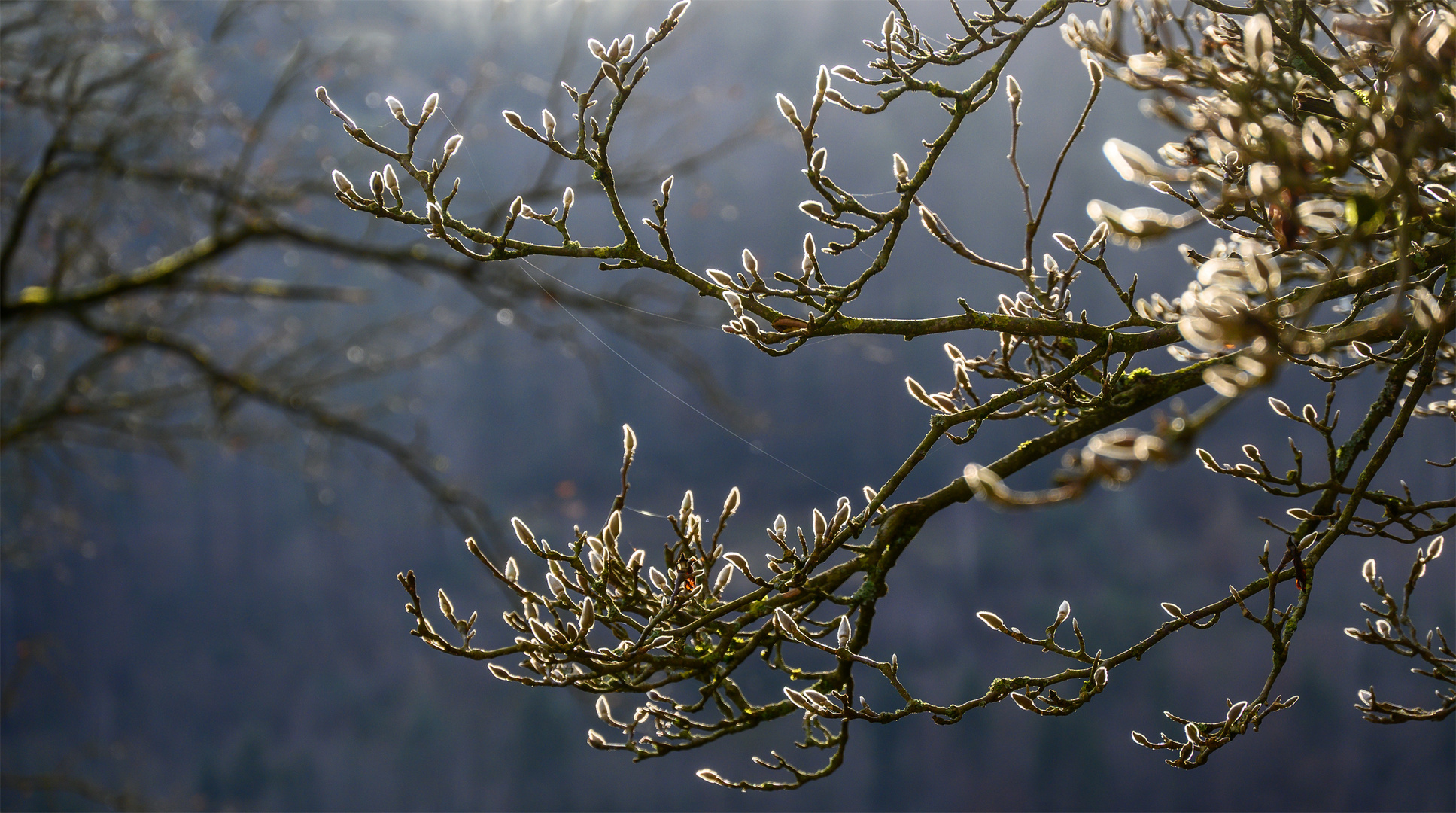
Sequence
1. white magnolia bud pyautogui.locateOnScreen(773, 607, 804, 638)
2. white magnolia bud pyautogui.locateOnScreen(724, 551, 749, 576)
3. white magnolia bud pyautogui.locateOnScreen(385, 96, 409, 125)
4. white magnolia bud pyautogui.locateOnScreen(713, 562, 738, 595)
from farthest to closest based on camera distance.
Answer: white magnolia bud pyautogui.locateOnScreen(713, 562, 738, 595), white magnolia bud pyautogui.locateOnScreen(724, 551, 749, 576), white magnolia bud pyautogui.locateOnScreen(773, 607, 804, 638), white magnolia bud pyautogui.locateOnScreen(385, 96, 409, 125)

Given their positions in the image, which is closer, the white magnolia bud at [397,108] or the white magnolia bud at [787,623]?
the white magnolia bud at [397,108]

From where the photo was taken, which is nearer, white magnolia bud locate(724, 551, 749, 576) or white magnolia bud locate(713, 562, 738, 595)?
white magnolia bud locate(724, 551, 749, 576)

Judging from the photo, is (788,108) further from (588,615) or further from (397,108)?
(588,615)

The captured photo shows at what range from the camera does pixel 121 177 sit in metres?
5.41

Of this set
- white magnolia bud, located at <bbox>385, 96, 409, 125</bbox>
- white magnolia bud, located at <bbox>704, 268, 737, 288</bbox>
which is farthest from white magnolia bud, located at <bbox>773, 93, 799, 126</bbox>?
white magnolia bud, located at <bbox>385, 96, 409, 125</bbox>

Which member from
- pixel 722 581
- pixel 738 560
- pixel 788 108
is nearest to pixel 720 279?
pixel 788 108

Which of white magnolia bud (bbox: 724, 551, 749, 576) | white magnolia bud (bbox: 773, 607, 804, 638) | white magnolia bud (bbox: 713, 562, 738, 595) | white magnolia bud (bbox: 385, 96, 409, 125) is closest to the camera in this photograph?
white magnolia bud (bbox: 385, 96, 409, 125)

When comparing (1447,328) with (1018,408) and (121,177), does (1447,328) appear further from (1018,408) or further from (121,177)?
(121,177)

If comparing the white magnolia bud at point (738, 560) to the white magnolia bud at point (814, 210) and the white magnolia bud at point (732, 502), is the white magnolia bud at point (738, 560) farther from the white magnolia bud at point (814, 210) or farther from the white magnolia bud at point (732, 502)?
the white magnolia bud at point (814, 210)

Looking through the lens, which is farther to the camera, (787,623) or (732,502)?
(732,502)

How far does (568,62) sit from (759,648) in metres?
3.75

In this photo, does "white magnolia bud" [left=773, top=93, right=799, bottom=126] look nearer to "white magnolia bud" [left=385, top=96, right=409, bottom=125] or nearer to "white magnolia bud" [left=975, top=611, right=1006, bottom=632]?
"white magnolia bud" [left=385, top=96, right=409, bottom=125]

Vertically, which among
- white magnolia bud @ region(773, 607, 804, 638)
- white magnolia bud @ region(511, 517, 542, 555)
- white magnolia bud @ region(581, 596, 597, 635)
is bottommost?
white magnolia bud @ region(581, 596, 597, 635)

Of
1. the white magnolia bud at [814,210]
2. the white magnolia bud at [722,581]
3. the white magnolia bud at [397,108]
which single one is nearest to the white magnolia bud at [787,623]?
the white magnolia bud at [722,581]
